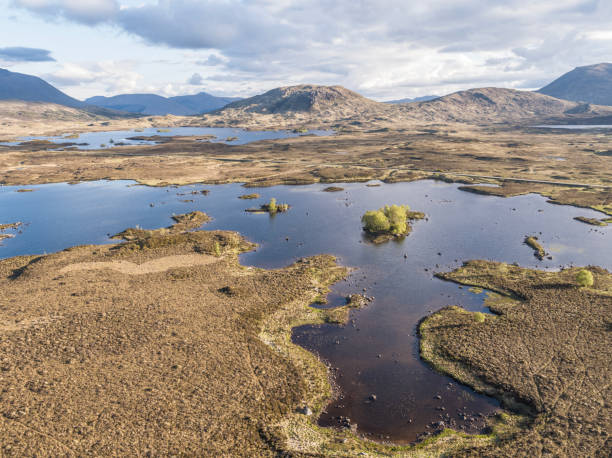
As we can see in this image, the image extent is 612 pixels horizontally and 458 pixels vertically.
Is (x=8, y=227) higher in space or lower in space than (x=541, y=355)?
higher

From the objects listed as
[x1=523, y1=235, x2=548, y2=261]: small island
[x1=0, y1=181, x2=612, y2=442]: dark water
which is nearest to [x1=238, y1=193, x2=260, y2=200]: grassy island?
[x1=0, y1=181, x2=612, y2=442]: dark water

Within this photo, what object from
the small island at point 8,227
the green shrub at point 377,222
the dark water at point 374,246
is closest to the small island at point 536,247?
the dark water at point 374,246

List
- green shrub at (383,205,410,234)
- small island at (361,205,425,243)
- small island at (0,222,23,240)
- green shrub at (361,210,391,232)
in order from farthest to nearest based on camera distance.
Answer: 1. green shrub at (361,210,391,232)
2. green shrub at (383,205,410,234)
3. small island at (361,205,425,243)
4. small island at (0,222,23,240)

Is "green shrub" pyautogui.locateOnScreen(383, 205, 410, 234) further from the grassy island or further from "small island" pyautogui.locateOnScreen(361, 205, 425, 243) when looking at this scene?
the grassy island

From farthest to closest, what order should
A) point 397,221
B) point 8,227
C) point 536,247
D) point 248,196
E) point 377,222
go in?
point 248,196 → point 8,227 → point 397,221 → point 377,222 → point 536,247

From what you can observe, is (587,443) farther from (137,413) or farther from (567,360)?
(137,413)

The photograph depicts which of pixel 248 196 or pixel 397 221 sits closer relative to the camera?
pixel 397 221

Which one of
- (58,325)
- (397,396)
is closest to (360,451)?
(397,396)

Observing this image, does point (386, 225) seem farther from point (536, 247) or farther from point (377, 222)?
point (536, 247)

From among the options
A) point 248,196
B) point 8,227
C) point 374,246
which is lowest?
point 374,246

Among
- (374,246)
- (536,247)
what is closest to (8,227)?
(374,246)
